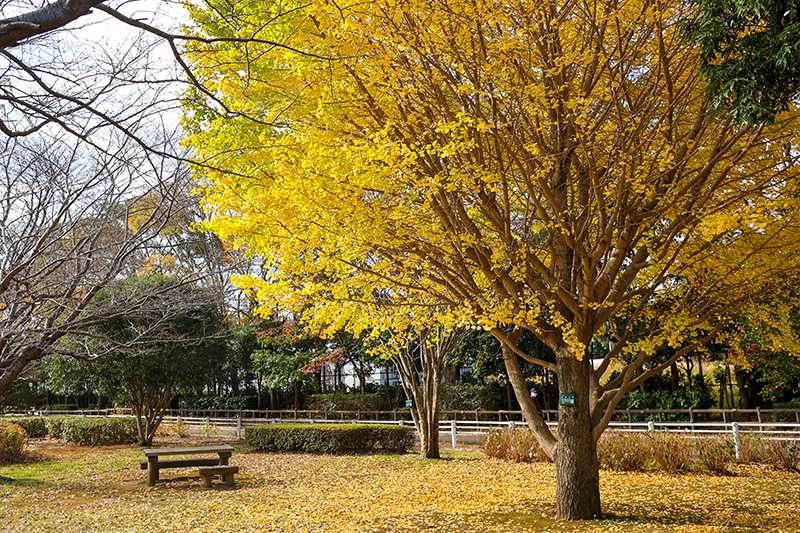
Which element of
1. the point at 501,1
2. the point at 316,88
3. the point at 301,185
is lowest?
the point at 301,185

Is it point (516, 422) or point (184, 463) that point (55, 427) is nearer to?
point (184, 463)

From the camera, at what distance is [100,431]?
19.9 metres

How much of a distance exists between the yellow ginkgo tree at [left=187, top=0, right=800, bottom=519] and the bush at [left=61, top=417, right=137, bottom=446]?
1590 cm

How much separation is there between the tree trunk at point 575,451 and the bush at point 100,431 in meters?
16.9

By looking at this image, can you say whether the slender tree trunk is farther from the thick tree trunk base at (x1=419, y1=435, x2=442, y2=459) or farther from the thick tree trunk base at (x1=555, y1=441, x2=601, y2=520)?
the thick tree trunk base at (x1=555, y1=441, x2=601, y2=520)

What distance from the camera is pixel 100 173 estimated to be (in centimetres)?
966

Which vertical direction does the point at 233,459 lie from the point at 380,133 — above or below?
below

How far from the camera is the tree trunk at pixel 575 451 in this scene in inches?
270

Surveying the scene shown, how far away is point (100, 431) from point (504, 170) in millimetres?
18138

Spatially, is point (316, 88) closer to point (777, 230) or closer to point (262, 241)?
point (262, 241)

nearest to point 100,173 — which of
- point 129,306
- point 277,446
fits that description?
point 129,306

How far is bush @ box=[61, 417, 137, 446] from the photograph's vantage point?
1983 cm

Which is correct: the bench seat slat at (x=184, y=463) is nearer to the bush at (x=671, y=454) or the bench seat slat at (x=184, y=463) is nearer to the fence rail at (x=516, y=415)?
the bush at (x=671, y=454)

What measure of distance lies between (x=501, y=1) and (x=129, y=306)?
8.71 m
